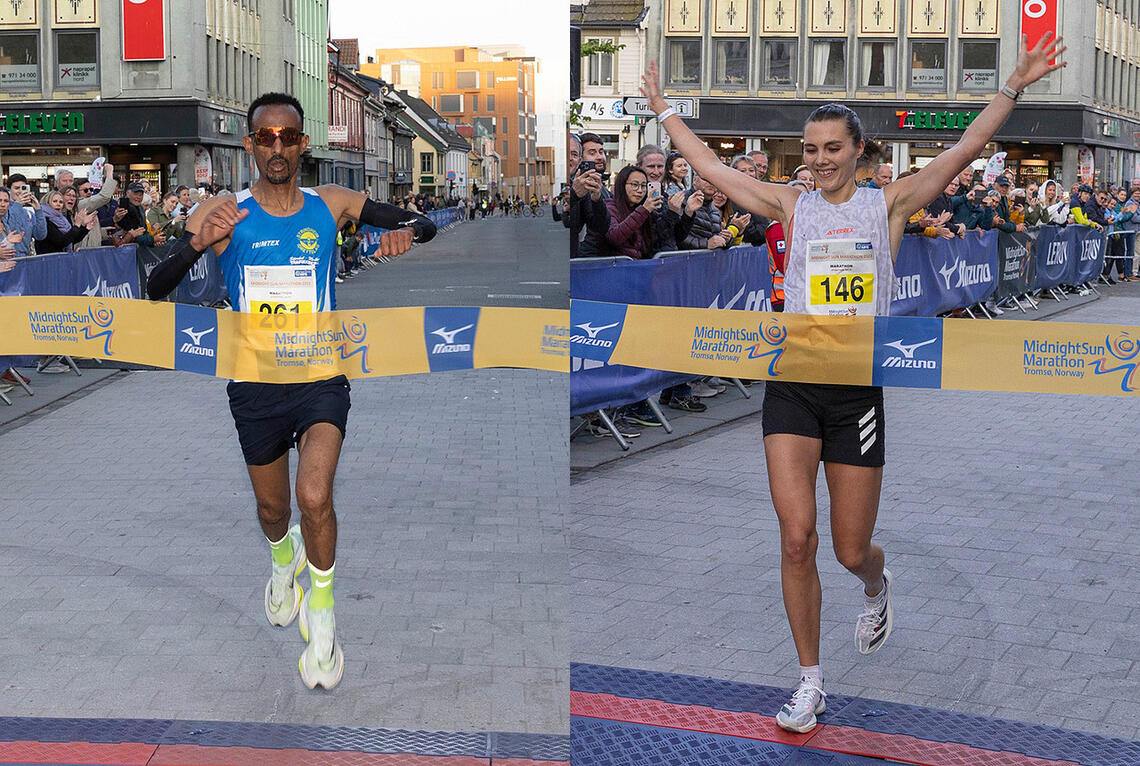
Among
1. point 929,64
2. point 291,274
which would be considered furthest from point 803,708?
point 929,64

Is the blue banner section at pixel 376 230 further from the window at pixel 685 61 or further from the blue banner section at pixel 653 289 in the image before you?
the blue banner section at pixel 653 289

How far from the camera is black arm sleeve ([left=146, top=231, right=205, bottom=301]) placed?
410 centimetres

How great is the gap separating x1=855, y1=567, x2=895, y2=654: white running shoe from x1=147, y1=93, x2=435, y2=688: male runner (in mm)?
1650

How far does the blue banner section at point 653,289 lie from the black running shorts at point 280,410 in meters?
2.65

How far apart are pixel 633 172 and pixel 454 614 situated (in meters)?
3.06

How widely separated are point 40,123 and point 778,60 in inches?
119

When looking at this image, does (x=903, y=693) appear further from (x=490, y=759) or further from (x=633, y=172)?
(x=633, y=172)

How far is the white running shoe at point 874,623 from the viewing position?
4.43 meters

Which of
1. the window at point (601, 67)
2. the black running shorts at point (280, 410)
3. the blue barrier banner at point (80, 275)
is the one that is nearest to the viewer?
the black running shorts at point (280, 410)

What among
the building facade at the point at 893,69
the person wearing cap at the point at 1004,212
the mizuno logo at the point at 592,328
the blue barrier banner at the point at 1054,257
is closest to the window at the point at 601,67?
the building facade at the point at 893,69

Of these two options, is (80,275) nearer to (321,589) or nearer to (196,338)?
(196,338)

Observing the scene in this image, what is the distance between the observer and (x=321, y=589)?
14.0 ft

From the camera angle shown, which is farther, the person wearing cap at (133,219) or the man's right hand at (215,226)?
the person wearing cap at (133,219)

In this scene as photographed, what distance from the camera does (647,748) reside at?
3996 millimetres
